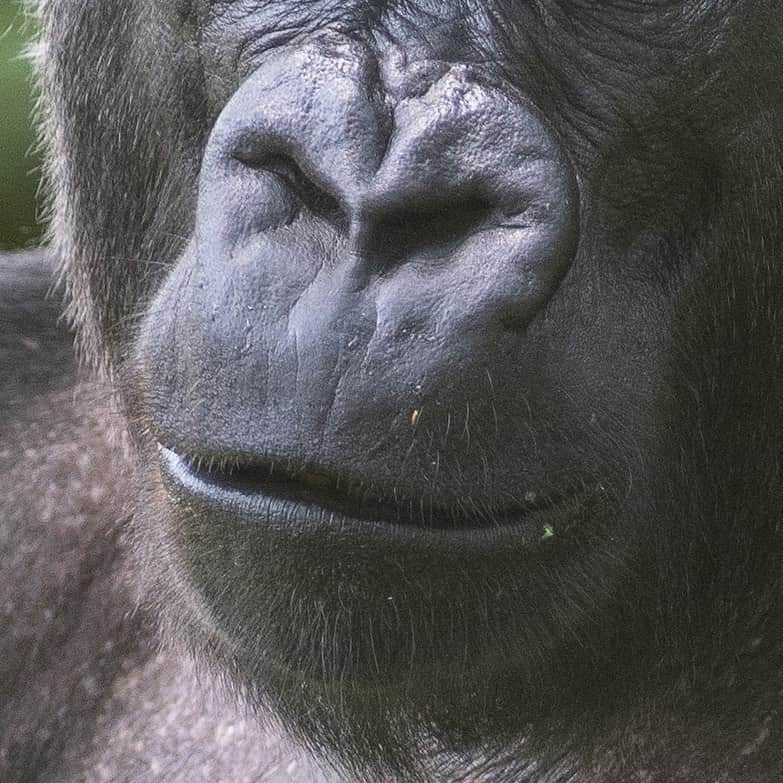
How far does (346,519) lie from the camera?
224cm

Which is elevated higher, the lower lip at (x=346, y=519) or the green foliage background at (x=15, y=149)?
the lower lip at (x=346, y=519)

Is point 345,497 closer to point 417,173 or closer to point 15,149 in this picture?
point 417,173

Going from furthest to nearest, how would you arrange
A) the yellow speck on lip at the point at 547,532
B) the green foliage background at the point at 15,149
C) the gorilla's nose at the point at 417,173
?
the green foliage background at the point at 15,149, the yellow speck on lip at the point at 547,532, the gorilla's nose at the point at 417,173

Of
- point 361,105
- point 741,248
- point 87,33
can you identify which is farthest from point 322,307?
point 87,33

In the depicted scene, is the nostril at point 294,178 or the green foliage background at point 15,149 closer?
the nostril at point 294,178

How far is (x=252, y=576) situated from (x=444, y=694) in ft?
1.29

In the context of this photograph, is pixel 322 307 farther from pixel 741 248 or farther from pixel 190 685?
pixel 190 685

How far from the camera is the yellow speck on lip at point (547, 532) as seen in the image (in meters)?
2.41

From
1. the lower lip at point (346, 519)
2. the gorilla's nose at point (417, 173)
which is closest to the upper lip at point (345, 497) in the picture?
the lower lip at point (346, 519)

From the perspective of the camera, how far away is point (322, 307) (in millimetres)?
2170

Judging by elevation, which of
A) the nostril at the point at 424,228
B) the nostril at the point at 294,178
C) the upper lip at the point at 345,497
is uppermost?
the nostril at the point at 424,228

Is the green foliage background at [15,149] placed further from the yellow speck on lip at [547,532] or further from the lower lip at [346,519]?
the yellow speck on lip at [547,532]

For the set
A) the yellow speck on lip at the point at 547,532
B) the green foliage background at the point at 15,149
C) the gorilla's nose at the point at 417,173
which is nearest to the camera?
the gorilla's nose at the point at 417,173

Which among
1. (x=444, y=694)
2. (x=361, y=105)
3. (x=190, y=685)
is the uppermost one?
(x=361, y=105)
